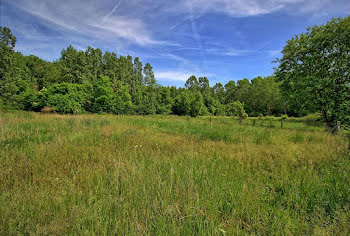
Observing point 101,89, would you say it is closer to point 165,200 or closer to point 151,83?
point 151,83

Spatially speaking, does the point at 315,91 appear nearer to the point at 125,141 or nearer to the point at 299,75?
the point at 299,75

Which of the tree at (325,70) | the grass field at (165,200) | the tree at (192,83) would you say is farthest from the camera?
the tree at (192,83)

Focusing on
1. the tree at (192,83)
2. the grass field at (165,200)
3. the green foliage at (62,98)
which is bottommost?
the grass field at (165,200)

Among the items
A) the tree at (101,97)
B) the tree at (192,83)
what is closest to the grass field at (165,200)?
the tree at (101,97)

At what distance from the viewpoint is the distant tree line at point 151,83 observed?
12.4m

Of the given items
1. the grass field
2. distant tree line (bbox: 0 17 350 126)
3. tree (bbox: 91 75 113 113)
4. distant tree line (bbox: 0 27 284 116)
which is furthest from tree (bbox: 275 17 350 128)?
tree (bbox: 91 75 113 113)

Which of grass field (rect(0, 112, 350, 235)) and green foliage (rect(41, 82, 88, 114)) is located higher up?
green foliage (rect(41, 82, 88, 114))

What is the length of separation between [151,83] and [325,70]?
41.9 meters

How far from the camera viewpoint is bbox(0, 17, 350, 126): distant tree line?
40.6 feet

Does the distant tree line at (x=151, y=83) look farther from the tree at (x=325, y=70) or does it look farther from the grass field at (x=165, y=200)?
the grass field at (x=165, y=200)

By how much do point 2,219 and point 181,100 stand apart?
1733 inches

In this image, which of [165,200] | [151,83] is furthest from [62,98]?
[151,83]

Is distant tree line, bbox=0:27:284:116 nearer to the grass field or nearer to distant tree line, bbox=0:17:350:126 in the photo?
distant tree line, bbox=0:17:350:126

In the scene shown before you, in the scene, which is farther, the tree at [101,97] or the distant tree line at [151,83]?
the tree at [101,97]
